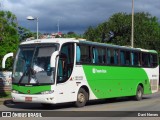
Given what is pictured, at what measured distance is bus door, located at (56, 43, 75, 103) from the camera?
18.1 meters

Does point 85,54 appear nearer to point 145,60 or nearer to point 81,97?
point 81,97

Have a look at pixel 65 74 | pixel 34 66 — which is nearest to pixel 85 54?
pixel 65 74

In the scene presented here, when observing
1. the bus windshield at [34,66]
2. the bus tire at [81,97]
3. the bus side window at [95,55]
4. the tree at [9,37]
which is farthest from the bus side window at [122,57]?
the tree at [9,37]

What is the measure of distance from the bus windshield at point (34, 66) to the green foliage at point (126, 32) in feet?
132

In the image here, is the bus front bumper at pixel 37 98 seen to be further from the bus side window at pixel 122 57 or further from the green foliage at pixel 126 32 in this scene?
the green foliage at pixel 126 32

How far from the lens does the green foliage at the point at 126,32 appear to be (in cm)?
5853

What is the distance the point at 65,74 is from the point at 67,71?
0.72 feet

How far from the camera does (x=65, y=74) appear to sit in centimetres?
1855

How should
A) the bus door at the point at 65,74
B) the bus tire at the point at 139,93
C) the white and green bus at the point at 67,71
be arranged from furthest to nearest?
1. the bus tire at the point at 139,93
2. the bus door at the point at 65,74
3. the white and green bus at the point at 67,71

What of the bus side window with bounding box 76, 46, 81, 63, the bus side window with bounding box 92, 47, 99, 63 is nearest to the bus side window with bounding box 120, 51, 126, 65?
the bus side window with bounding box 92, 47, 99, 63

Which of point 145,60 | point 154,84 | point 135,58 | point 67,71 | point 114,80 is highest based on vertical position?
point 135,58

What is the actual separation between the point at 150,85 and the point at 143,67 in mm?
1847

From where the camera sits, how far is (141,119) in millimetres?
14500

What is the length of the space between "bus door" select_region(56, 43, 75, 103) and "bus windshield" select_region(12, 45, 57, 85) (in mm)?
470
